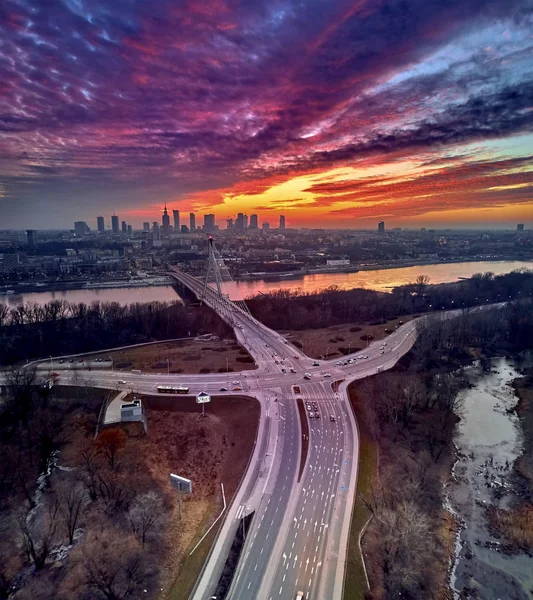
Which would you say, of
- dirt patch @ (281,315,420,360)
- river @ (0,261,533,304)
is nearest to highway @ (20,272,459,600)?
dirt patch @ (281,315,420,360)

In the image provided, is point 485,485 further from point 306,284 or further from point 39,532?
point 306,284

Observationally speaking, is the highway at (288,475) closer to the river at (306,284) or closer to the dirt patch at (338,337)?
the dirt patch at (338,337)

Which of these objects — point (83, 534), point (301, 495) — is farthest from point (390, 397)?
point (83, 534)

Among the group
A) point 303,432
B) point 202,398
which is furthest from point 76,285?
point 303,432

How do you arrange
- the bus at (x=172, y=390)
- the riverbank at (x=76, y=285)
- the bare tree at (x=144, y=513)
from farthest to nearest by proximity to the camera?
the riverbank at (x=76, y=285)
the bus at (x=172, y=390)
the bare tree at (x=144, y=513)

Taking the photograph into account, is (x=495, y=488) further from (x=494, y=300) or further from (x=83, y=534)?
(x=494, y=300)

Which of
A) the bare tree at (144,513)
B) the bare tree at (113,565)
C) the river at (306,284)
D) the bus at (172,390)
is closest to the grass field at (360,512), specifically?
the bare tree at (113,565)

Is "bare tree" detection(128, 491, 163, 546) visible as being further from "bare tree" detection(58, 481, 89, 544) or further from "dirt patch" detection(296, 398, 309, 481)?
"dirt patch" detection(296, 398, 309, 481)
